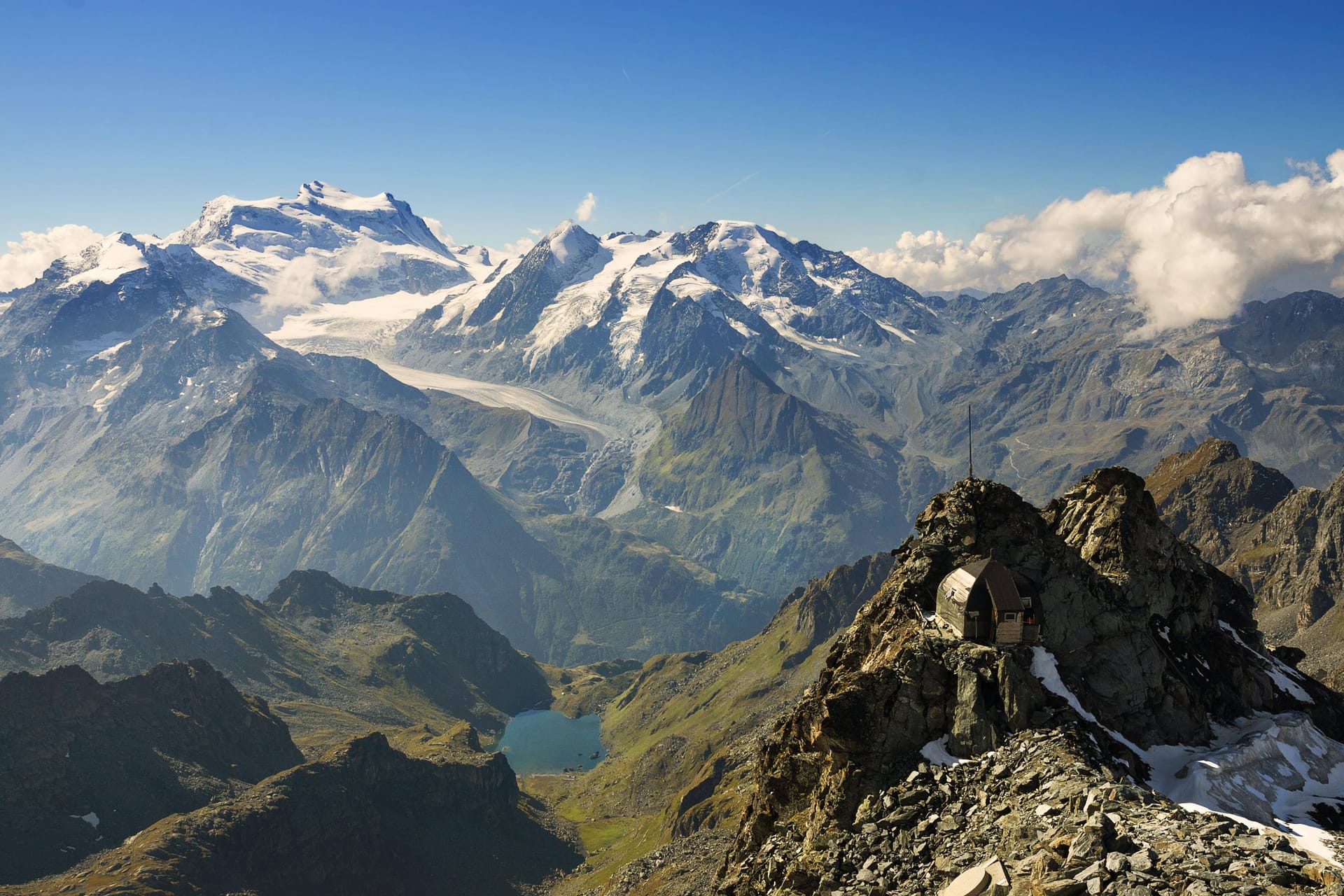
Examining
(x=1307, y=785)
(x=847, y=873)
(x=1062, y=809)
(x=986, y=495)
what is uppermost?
(x=986, y=495)

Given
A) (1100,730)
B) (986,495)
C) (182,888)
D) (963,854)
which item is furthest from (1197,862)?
(182,888)

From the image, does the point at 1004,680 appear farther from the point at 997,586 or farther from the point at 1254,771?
the point at 1254,771

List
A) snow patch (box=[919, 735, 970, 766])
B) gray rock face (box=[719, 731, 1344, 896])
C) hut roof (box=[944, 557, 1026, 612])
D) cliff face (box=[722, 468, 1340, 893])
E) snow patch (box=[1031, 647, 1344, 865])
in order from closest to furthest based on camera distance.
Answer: gray rock face (box=[719, 731, 1344, 896]) → snow patch (box=[1031, 647, 1344, 865]) → snow patch (box=[919, 735, 970, 766]) → cliff face (box=[722, 468, 1340, 893]) → hut roof (box=[944, 557, 1026, 612])

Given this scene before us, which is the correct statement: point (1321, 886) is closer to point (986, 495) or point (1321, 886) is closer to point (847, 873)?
point (847, 873)

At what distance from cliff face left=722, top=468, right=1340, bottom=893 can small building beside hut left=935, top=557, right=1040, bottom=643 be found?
5.19ft

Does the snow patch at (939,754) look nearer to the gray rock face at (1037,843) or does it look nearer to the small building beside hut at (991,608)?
the gray rock face at (1037,843)

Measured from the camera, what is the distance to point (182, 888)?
544 feet

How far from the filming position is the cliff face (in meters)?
58.2

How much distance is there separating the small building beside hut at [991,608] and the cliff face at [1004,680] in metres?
1.58

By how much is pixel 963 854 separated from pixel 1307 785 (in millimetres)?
32901

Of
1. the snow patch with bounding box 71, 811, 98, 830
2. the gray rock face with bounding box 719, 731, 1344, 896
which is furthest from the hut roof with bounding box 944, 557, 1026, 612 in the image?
the snow patch with bounding box 71, 811, 98, 830

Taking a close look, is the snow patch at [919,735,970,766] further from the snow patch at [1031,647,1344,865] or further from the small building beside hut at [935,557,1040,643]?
the snow patch at [1031,647,1344,865]

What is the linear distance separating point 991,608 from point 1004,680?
19.5 feet

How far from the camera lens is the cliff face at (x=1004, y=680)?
58.2 metres
